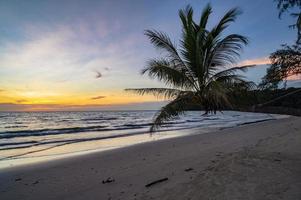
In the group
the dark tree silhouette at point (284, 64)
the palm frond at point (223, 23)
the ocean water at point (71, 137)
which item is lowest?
the ocean water at point (71, 137)

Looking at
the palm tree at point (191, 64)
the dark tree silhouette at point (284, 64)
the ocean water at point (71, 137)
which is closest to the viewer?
the dark tree silhouette at point (284, 64)

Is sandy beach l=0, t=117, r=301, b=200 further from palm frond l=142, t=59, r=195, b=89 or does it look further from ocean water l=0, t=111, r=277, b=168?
palm frond l=142, t=59, r=195, b=89

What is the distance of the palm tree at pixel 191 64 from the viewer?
20.5 feet

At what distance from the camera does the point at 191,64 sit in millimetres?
6523

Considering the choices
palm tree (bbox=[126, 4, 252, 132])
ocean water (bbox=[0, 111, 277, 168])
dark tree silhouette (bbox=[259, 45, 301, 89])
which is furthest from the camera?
ocean water (bbox=[0, 111, 277, 168])

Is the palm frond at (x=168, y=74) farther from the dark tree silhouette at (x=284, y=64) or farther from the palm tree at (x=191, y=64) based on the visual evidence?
the dark tree silhouette at (x=284, y=64)

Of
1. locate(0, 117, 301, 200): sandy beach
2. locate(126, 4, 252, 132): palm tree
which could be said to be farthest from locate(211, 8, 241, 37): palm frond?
locate(0, 117, 301, 200): sandy beach

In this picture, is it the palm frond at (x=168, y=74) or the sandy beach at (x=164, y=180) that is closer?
the sandy beach at (x=164, y=180)

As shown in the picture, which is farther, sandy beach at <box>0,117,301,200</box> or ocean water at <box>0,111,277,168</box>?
ocean water at <box>0,111,277,168</box>

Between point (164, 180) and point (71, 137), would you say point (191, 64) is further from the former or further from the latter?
point (71, 137)

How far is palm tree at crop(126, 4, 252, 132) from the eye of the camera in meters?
6.26

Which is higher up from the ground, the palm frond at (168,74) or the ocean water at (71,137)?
the palm frond at (168,74)

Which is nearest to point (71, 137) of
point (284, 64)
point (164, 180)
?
point (164, 180)

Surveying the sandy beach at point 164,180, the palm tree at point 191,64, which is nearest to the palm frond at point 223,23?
the palm tree at point 191,64
